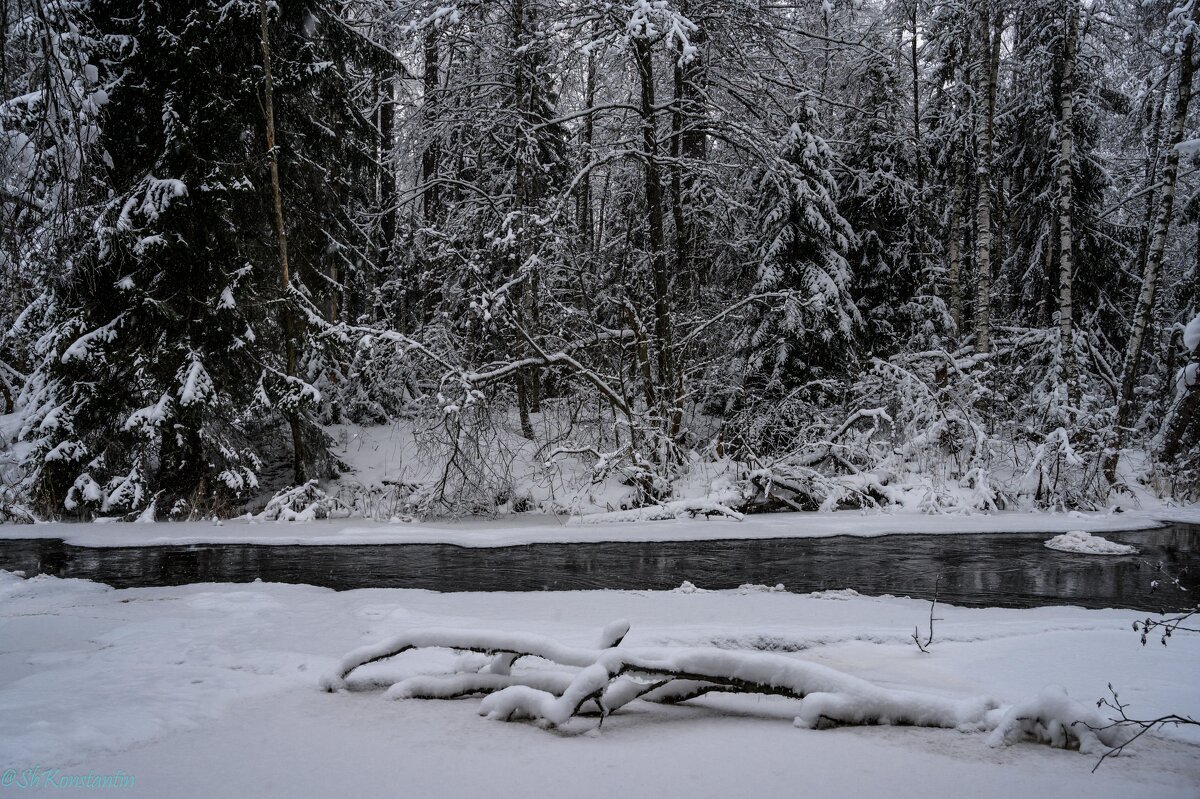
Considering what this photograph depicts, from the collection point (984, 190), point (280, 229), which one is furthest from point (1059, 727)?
point (984, 190)

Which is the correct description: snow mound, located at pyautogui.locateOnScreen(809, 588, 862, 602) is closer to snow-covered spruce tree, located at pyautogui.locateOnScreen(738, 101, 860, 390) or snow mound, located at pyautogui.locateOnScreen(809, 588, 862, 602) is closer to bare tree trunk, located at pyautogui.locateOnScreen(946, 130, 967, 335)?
snow-covered spruce tree, located at pyautogui.locateOnScreen(738, 101, 860, 390)

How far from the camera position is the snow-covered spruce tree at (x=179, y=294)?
12352 millimetres

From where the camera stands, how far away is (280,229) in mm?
13508

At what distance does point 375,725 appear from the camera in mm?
3504

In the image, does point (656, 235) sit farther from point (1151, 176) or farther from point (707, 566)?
point (1151, 176)

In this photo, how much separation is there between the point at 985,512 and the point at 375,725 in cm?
1149

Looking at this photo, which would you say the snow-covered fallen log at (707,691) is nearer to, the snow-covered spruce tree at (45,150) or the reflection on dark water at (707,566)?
the snow-covered spruce tree at (45,150)

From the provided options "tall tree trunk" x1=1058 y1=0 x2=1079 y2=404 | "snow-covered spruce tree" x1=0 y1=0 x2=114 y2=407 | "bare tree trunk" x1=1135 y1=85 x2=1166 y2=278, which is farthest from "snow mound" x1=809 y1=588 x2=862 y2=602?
"bare tree trunk" x1=1135 y1=85 x2=1166 y2=278

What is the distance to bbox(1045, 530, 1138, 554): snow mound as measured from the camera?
29.7 ft

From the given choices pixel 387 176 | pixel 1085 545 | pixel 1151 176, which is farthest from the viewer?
pixel 1151 176

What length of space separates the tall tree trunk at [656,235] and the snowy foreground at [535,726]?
27.6 feet

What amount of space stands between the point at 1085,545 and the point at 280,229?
13721mm

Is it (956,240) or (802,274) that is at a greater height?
(956,240)

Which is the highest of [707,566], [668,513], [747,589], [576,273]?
[576,273]
